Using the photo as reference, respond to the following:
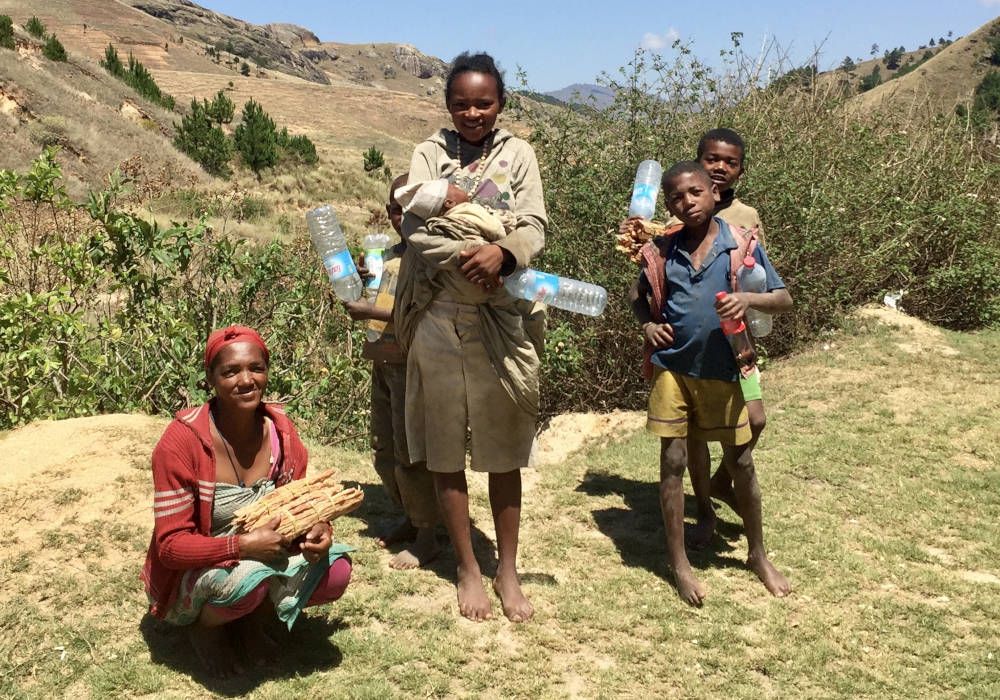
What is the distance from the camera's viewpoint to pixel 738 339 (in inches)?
127

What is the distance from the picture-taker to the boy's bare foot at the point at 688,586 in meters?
3.36

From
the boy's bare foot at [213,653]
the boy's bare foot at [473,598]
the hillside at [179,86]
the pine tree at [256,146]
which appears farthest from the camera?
the pine tree at [256,146]

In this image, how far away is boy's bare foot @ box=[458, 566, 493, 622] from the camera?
125 inches

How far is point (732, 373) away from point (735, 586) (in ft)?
3.09

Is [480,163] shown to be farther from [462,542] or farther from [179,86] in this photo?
[179,86]

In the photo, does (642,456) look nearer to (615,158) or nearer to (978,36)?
(615,158)

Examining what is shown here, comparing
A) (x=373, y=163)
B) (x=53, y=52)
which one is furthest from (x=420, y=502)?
(x=373, y=163)

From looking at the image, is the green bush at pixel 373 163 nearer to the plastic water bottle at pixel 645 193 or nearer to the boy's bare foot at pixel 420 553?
the plastic water bottle at pixel 645 193

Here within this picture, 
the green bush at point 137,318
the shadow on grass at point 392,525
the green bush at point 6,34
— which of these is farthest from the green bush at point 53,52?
the shadow on grass at point 392,525

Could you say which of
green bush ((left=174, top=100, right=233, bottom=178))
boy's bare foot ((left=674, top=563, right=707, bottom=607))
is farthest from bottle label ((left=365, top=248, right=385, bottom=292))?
green bush ((left=174, top=100, right=233, bottom=178))

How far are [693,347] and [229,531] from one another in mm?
1853

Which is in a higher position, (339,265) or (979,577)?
(339,265)

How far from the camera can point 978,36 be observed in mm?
59094

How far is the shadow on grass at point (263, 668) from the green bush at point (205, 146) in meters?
25.7
